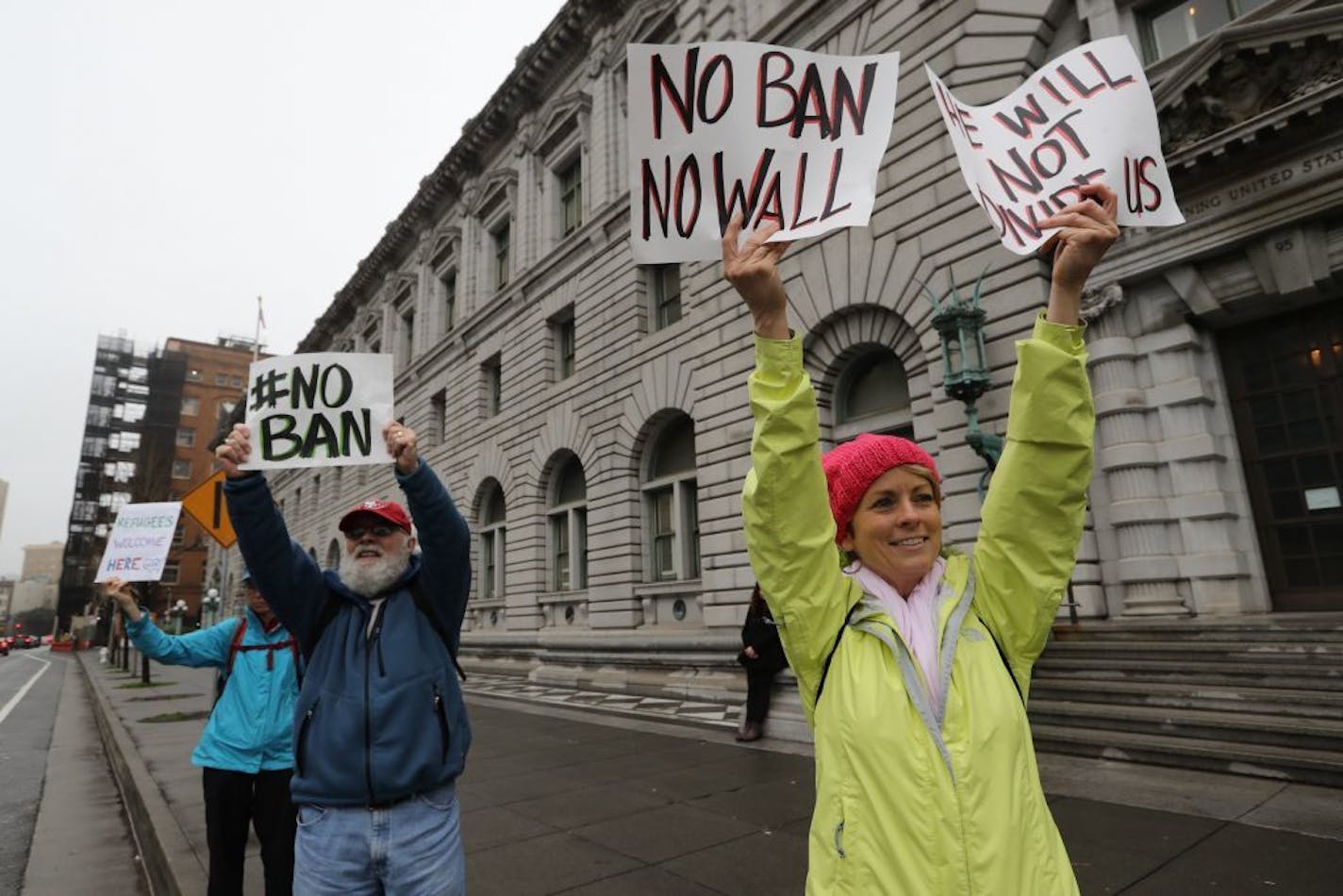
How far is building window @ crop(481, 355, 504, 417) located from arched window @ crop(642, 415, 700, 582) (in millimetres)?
8788

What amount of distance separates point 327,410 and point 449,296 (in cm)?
2566

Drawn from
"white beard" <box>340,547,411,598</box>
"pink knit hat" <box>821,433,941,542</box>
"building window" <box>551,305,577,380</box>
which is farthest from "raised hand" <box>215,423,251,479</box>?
"building window" <box>551,305,577,380</box>

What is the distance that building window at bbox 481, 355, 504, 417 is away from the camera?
2350 cm

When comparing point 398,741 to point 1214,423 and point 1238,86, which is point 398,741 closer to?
point 1214,423

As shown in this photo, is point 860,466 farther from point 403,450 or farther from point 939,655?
point 403,450

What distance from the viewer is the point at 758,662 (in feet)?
30.2

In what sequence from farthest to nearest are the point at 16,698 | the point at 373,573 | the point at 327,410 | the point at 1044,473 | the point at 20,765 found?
the point at 16,698, the point at 20,765, the point at 327,410, the point at 373,573, the point at 1044,473

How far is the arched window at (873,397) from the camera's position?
11.8m

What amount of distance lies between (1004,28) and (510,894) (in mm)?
12429

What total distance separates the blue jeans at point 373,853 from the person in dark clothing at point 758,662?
655 cm

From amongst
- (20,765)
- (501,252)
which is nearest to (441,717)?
(20,765)

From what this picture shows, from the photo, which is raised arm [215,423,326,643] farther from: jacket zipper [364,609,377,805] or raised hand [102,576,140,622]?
raised hand [102,576,140,622]

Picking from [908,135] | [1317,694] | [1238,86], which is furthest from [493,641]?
[1238,86]

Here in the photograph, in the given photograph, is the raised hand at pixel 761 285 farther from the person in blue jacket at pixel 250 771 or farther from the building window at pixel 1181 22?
the building window at pixel 1181 22
